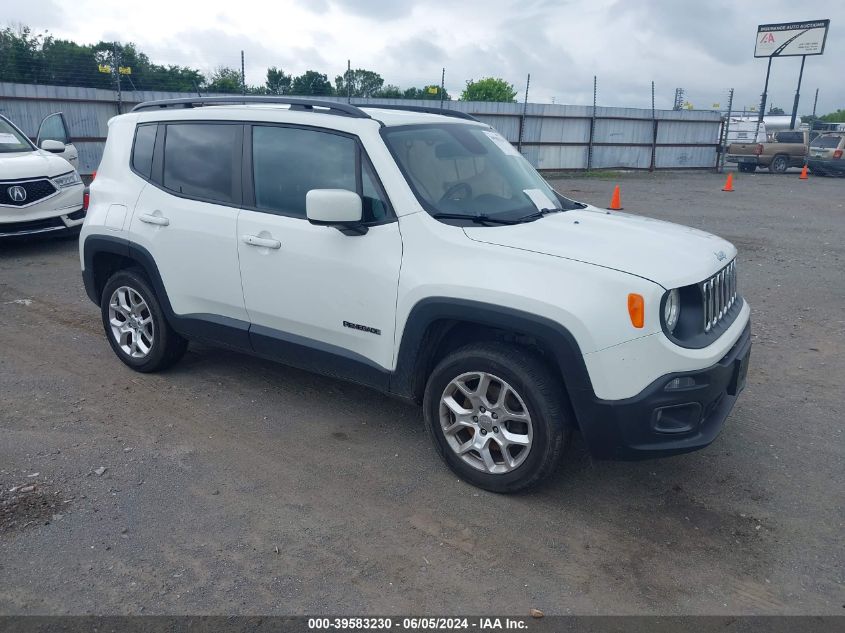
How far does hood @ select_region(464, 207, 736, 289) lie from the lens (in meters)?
3.38

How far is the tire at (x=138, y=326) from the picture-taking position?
5.11 metres

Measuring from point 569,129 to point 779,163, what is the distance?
28.4ft

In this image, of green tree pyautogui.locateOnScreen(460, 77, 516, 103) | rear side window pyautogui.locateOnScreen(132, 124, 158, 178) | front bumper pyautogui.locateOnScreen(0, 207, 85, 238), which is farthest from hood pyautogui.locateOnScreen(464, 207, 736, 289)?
green tree pyautogui.locateOnScreen(460, 77, 516, 103)

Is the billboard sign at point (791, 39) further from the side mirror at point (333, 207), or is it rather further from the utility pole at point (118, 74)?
the side mirror at point (333, 207)

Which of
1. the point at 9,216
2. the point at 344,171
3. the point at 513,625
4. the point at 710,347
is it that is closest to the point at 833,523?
the point at 710,347

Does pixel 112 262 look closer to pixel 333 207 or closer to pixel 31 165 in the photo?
pixel 333 207

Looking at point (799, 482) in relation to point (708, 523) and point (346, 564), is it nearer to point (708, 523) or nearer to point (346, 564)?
point (708, 523)

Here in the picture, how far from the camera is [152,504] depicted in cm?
361

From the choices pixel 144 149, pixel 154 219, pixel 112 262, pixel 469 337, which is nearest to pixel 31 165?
pixel 112 262

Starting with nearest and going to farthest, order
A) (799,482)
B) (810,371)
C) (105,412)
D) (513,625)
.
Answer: (513,625) → (799,482) → (105,412) → (810,371)

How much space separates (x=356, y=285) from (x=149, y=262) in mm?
1843

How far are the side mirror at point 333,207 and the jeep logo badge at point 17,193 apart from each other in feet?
23.2

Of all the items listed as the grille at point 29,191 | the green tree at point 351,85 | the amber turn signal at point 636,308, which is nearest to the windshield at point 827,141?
the green tree at point 351,85

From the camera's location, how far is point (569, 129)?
82.6 feet
